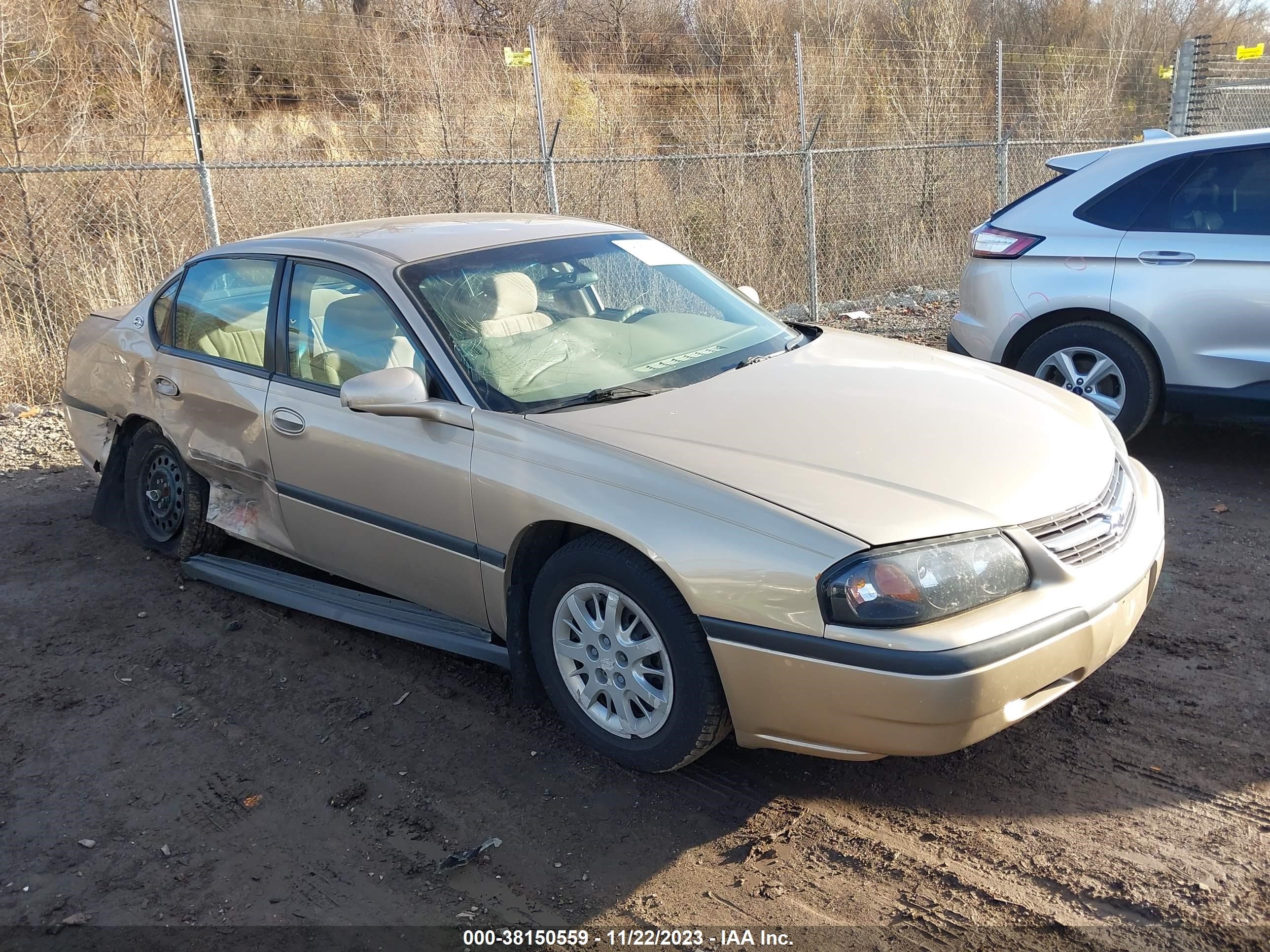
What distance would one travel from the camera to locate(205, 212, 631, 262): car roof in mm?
3955

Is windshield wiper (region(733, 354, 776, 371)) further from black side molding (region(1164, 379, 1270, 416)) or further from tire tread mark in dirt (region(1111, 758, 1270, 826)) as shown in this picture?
black side molding (region(1164, 379, 1270, 416))

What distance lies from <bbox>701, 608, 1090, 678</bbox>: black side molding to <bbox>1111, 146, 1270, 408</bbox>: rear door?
3.25 metres

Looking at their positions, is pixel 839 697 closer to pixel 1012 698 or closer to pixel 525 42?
pixel 1012 698

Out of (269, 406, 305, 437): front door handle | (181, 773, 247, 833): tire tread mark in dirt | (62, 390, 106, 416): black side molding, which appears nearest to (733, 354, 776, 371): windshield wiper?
(269, 406, 305, 437): front door handle

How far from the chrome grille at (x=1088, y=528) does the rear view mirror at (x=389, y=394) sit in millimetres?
1920

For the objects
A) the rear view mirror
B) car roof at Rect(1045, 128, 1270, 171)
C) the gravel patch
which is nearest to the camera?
the rear view mirror

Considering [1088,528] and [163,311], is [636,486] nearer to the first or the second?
[1088,528]

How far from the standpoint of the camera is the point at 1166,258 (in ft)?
17.6

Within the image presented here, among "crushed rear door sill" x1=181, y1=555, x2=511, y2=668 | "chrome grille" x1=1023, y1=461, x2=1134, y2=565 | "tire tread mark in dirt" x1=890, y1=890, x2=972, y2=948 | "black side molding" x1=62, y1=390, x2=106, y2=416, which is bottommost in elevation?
"tire tread mark in dirt" x1=890, y1=890, x2=972, y2=948

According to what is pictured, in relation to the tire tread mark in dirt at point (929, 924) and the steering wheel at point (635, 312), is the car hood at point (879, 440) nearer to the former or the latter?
the steering wheel at point (635, 312)

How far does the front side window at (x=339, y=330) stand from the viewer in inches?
147

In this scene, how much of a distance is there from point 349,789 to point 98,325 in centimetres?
338

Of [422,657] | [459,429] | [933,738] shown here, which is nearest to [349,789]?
[422,657]

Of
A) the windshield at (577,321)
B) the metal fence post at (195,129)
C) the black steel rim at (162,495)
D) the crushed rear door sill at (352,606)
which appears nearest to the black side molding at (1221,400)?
the windshield at (577,321)
